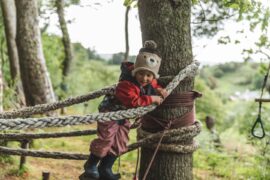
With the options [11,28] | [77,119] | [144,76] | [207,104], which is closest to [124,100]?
[144,76]

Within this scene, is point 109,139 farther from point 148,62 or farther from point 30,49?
point 30,49

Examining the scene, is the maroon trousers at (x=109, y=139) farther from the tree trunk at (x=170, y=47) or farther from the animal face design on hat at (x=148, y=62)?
the animal face design on hat at (x=148, y=62)

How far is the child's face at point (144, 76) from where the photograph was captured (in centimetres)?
283

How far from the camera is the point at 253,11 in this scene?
4.28 m

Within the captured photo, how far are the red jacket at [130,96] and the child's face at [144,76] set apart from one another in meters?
0.05

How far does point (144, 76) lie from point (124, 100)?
19 centimetres

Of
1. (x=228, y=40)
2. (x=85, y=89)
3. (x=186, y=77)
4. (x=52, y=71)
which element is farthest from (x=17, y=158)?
(x=85, y=89)

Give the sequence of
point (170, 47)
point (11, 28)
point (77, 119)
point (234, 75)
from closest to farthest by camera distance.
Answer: point (77, 119) < point (170, 47) < point (11, 28) < point (234, 75)

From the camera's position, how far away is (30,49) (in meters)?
8.55

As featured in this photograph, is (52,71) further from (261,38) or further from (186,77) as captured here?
(186,77)

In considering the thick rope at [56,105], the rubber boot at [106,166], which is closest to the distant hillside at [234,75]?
the thick rope at [56,105]

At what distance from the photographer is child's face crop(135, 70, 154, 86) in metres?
2.83

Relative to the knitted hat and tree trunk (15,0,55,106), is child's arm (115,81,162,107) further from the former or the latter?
tree trunk (15,0,55,106)

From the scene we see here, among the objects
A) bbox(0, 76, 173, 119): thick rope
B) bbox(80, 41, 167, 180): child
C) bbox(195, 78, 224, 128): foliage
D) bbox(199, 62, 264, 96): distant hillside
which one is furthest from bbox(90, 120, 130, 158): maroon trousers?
bbox(199, 62, 264, 96): distant hillside
